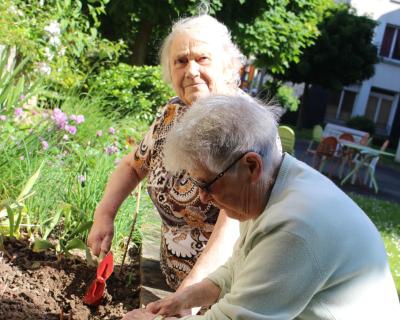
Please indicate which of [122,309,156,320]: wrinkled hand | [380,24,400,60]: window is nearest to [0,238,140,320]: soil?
[122,309,156,320]: wrinkled hand

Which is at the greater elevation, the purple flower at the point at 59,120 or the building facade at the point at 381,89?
the building facade at the point at 381,89

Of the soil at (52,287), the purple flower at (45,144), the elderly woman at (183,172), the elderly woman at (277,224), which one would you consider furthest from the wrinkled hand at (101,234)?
the purple flower at (45,144)

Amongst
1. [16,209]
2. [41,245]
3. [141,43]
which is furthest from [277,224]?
[141,43]

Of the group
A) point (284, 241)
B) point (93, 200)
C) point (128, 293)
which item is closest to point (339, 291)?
point (284, 241)

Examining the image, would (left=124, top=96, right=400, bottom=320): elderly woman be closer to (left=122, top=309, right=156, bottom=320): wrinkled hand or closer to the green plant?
(left=122, top=309, right=156, bottom=320): wrinkled hand

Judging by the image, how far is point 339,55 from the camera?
25.0 meters

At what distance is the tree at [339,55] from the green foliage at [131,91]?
59.5 feet

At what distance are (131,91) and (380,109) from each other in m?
29.3

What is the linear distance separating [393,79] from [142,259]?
3198 centimetres

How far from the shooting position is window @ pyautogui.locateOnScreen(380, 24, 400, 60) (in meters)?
32.5

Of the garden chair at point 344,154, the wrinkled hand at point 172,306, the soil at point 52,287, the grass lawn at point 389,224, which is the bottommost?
the grass lawn at point 389,224

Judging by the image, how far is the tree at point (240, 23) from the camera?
9688 mm

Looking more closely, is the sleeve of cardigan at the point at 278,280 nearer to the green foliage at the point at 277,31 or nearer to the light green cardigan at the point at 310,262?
the light green cardigan at the point at 310,262

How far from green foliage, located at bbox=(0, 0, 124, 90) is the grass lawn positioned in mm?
3504
